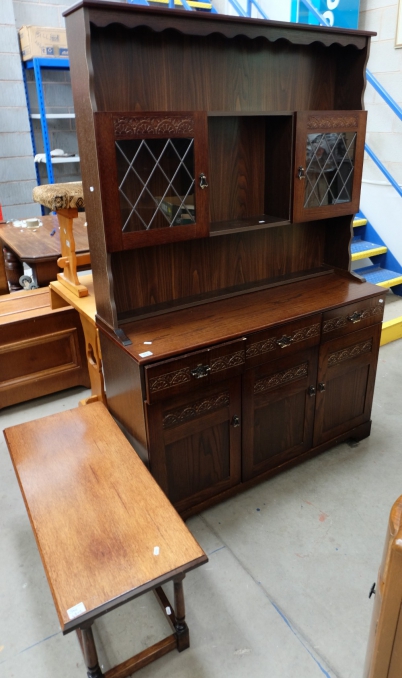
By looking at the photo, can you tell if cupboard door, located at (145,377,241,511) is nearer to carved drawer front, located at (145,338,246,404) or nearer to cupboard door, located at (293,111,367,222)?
carved drawer front, located at (145,338,246,404)

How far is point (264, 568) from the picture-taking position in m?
1.93

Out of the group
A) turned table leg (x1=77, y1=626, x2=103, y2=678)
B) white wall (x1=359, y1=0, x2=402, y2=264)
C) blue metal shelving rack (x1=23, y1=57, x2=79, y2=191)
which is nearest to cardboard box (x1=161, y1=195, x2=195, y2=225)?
turned table leg (x1=77, y1=626, x2=103, y2=678)

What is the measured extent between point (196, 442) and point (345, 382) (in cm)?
89

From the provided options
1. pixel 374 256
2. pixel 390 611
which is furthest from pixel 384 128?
pixel 390 611

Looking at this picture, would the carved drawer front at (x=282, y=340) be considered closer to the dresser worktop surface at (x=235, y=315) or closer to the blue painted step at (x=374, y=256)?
the dresser worktop surface at (x=235, y=315)

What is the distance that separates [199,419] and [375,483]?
3.28 ft

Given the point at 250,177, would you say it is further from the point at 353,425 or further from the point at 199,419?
the point at 353,425

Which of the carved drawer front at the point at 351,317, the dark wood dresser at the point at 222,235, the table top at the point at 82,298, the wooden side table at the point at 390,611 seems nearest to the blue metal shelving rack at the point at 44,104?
the table top at the point at 82,298

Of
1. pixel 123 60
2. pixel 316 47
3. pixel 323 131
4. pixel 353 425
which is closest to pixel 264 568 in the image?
pixel 353 425

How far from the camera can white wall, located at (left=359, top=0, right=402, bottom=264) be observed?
3797 millimetres

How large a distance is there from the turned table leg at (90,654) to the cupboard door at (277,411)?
0.98 meters

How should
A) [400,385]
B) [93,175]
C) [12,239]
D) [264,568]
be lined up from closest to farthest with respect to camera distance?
1. [93,175]
2. [264,568]
3. [400,385]
4. [12,239]

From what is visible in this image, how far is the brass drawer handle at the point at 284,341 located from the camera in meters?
2.08

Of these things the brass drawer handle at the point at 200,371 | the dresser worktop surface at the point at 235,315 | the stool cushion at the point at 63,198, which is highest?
the stool cushion at the point at 63,198
